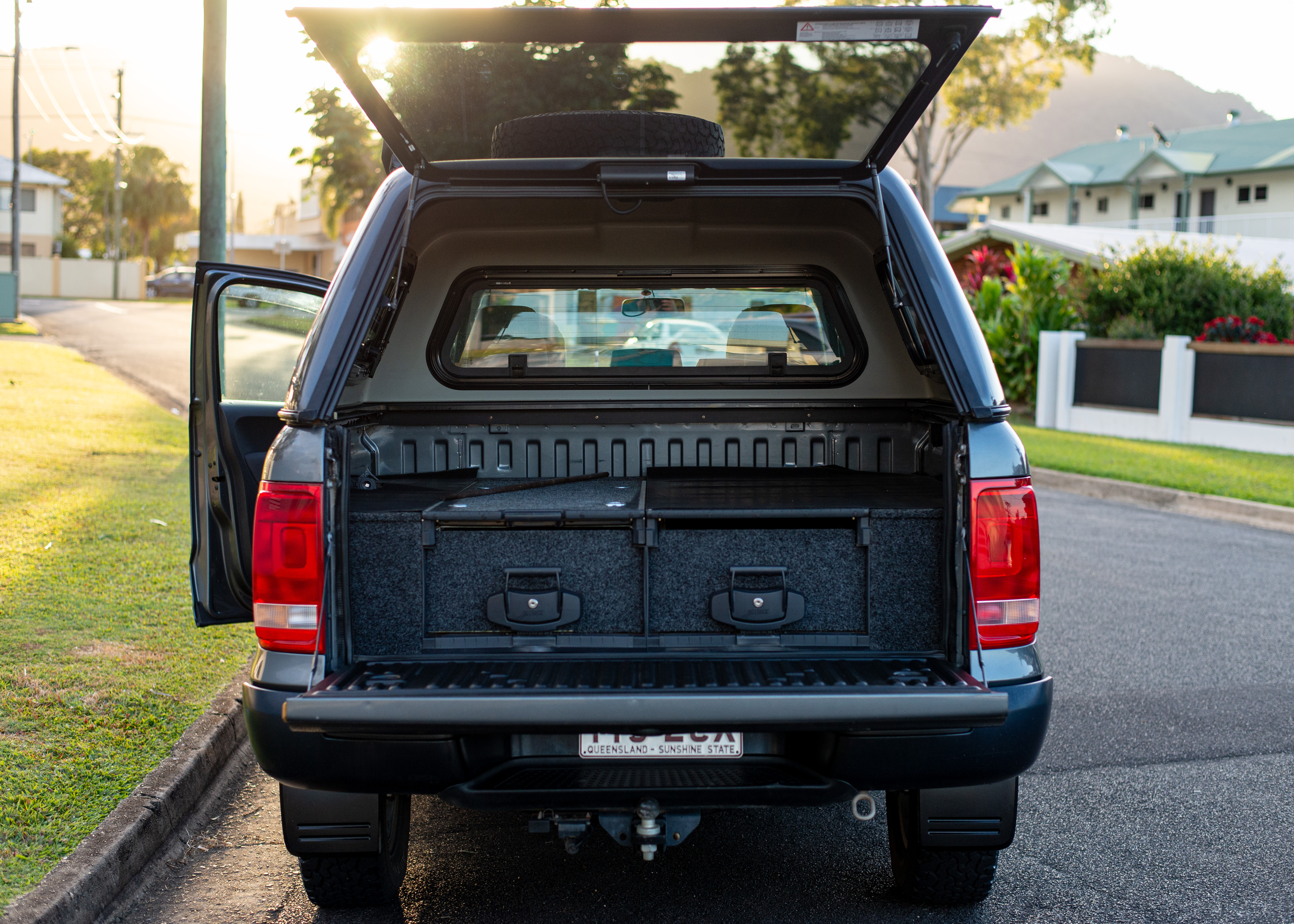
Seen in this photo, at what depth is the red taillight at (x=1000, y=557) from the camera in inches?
107

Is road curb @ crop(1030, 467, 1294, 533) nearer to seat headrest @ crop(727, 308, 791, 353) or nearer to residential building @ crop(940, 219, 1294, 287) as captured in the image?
seat headrest @ crop(727, 308, 791, 353)

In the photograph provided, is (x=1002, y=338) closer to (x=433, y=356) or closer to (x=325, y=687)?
(x=433, y=356)

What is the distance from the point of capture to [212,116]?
24.0ft

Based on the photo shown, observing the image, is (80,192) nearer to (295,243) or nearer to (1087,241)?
(295,243)

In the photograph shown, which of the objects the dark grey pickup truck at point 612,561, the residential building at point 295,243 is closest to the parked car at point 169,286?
the residential building at point 295,243

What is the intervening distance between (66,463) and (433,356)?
6.56 m

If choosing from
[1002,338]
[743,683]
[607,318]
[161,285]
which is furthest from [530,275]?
[161,285]

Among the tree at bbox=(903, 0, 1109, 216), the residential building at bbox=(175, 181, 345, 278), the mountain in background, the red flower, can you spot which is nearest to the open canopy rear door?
the red flower

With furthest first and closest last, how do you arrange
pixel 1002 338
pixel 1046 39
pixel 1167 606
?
pixel 1046 39 → pixel 1002 338 → pixel 1167 606

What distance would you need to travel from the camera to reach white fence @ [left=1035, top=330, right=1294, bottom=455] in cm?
1336

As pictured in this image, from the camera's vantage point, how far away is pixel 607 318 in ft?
13.9

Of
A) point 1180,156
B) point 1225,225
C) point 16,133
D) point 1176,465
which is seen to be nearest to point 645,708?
point 1176,465

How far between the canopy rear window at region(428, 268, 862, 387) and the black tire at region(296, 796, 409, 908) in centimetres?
170

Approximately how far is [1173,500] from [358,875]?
365 inches
